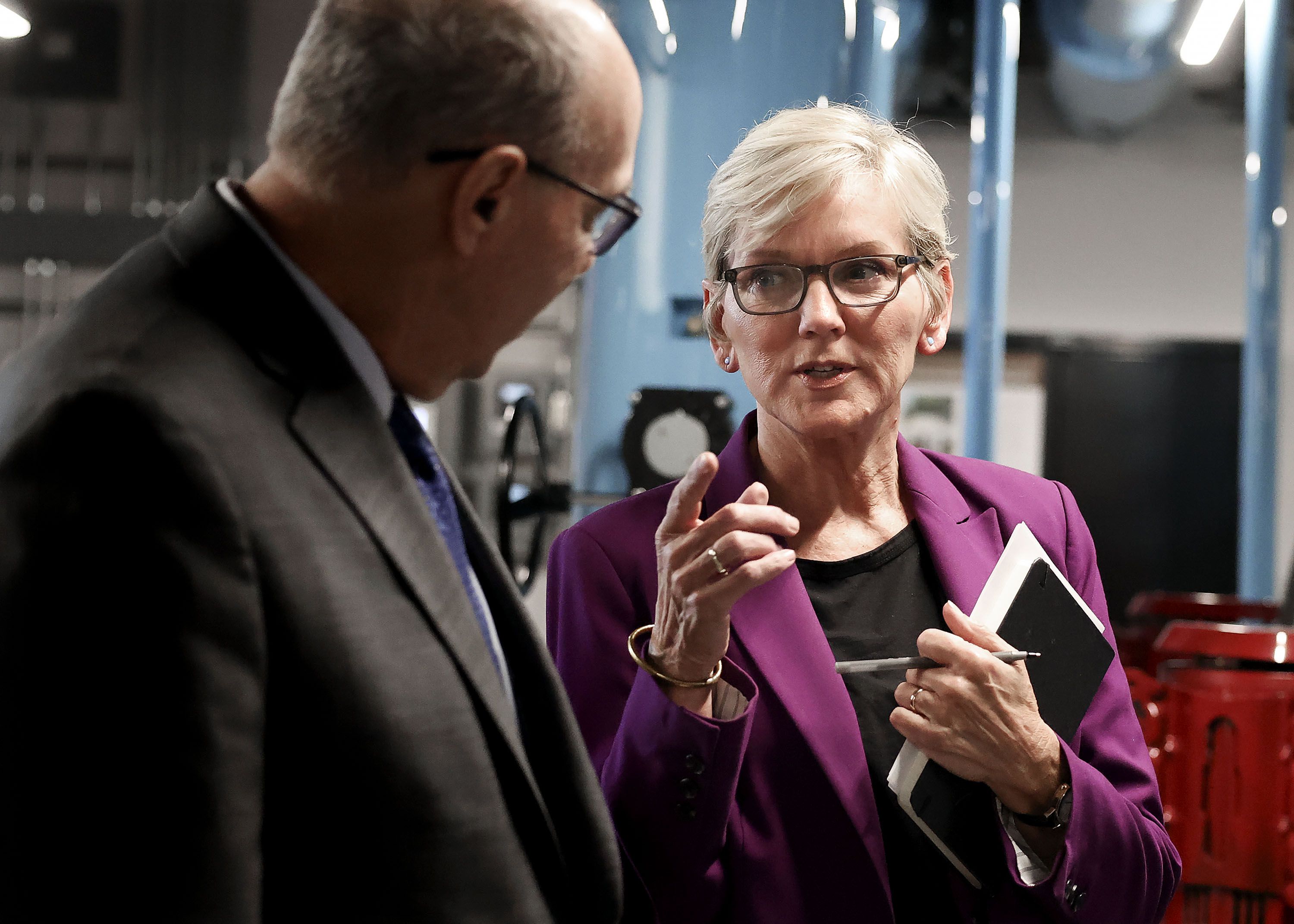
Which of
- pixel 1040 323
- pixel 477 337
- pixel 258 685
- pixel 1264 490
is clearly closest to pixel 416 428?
pixel 477 337

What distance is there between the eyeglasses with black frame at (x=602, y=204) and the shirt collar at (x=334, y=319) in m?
0.12

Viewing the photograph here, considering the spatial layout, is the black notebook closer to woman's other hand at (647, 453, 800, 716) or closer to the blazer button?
the blazer button

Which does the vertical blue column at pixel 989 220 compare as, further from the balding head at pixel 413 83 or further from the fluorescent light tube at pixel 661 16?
the balding head at pixel 413 83

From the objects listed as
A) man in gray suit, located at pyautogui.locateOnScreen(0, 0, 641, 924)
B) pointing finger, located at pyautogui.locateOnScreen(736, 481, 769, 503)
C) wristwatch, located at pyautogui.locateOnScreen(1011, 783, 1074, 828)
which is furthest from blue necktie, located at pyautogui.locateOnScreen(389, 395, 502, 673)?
wristwatch, located at pyautogui.locateOnScreen(1011, 783, 1074, 828)

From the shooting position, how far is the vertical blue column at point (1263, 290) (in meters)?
4.29

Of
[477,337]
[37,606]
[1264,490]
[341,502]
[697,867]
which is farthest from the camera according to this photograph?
[1264,490]

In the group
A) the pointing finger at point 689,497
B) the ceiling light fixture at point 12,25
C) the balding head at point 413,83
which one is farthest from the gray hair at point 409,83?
the ceiling light fixture at point 12,25

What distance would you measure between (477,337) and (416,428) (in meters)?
0.12

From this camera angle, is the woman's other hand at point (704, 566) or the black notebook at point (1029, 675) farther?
the black notebook at point (1029, 675)

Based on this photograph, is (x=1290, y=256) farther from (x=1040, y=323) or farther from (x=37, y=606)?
(x=37, y=606)

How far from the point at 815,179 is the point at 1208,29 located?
5012mm

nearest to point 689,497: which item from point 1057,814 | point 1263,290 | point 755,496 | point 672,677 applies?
point 755,496

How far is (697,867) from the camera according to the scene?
1.10 metres

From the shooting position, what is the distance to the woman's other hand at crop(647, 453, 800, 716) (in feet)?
3.16
